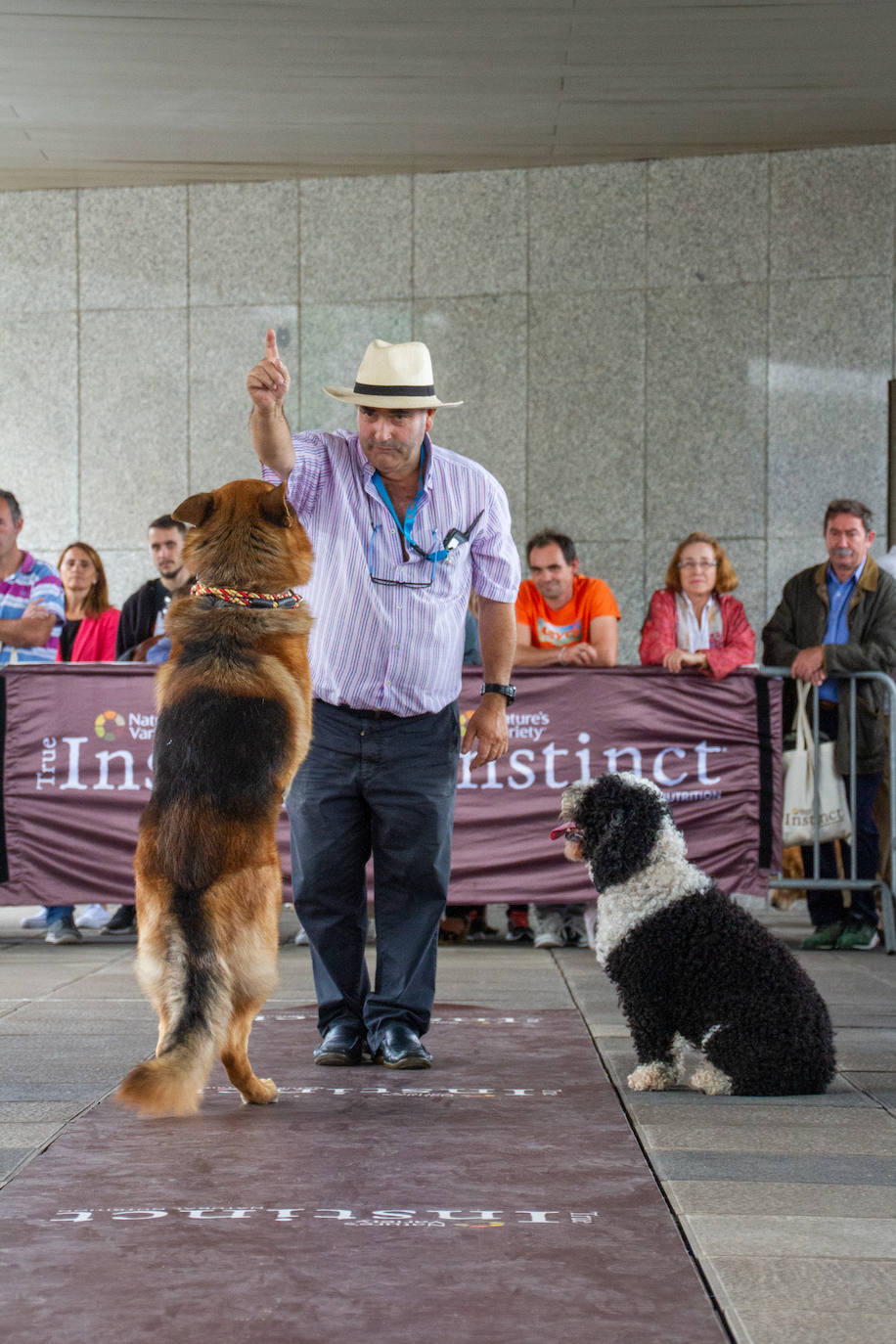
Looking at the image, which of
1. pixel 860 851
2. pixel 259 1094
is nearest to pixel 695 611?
pixel 860 851

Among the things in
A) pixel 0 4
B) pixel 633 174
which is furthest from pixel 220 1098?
pixel 633 174

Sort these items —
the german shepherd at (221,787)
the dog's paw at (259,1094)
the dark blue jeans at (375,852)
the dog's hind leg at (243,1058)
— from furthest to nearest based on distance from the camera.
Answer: the dark blue jeans at (375,852)
the dog's paw at (259,1094)
the dog's hind leg at (243,1058)
the german shepherd at (221,787)

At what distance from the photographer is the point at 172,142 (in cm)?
1122

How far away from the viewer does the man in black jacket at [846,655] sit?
830cm

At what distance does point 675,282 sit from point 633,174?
0.91m

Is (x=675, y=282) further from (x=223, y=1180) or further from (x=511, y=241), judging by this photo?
(x=223, y=1180)

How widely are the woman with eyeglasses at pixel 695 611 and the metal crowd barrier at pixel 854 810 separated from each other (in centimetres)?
39

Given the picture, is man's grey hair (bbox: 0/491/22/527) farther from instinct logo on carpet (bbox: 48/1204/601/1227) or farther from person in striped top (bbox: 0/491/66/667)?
instinct logo on carpet (bbox: 48/1204/601/1227)

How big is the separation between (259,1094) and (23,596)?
16.8 ft

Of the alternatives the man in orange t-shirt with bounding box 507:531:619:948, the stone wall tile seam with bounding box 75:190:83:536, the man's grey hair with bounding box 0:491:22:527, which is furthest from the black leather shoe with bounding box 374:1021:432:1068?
the stone wall tile seam with bounding box 75:190:83:536

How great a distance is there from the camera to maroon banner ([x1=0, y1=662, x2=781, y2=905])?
8.31m

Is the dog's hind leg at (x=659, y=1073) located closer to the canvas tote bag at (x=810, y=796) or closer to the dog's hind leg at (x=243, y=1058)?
the dog's hind leg at (x=243, y=1058)

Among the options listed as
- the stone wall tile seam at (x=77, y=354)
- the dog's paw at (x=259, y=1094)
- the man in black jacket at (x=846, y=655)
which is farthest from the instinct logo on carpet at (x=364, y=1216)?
the stone wall tile seam at (x=77, y=354)

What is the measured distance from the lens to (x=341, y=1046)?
499cm
